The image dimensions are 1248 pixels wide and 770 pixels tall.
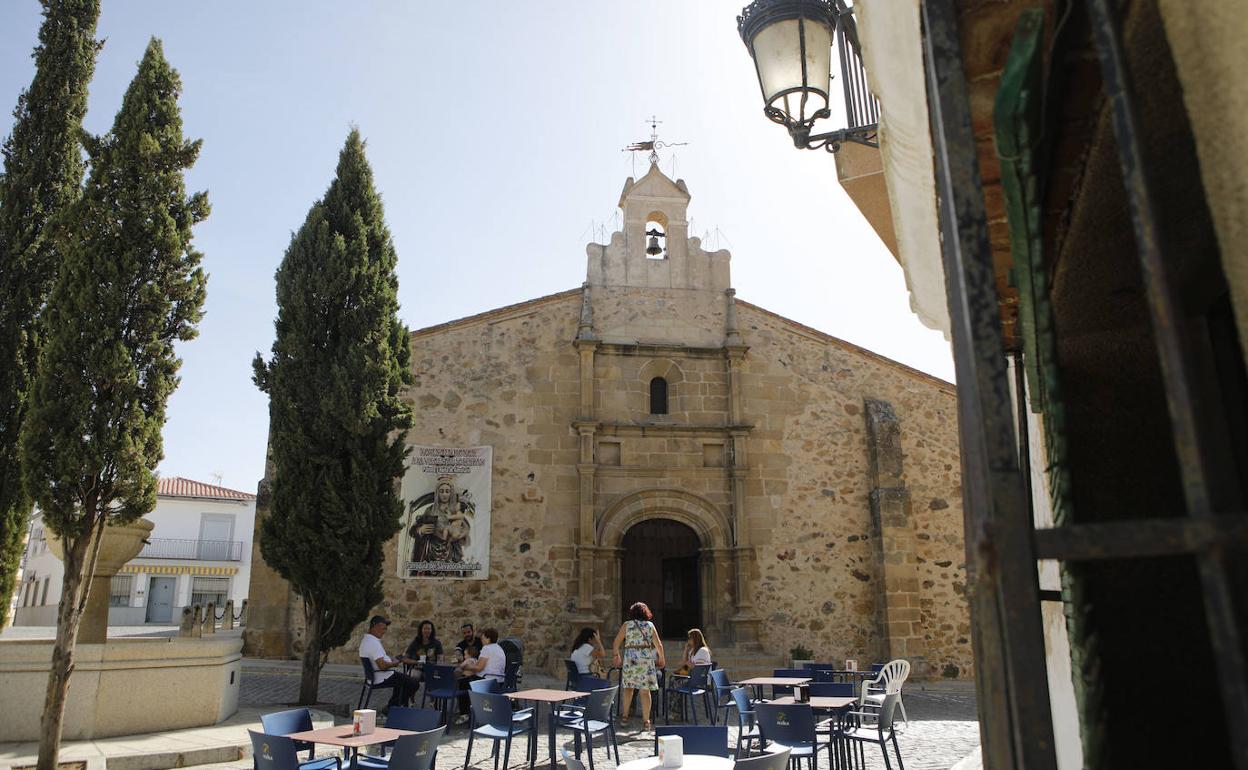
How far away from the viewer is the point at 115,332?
25.2ft

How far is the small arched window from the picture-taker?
Result: 631 inches

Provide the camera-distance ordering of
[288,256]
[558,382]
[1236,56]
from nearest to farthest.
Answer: [1236,56] < [288,256] < [558,382]

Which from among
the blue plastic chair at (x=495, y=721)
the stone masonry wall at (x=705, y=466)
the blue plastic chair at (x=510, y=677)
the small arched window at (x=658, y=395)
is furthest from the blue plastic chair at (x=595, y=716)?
the small arched window at (x=658, y=395)

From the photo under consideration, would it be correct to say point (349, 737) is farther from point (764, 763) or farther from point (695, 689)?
point (695, 689)

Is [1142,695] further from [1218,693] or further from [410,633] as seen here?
[410,633]

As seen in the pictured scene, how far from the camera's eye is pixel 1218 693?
5.46ft

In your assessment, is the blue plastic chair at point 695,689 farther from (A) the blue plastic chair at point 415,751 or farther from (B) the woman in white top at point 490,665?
(A) the blue plastic chair at point 415,751

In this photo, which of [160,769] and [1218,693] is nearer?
[1218,693]

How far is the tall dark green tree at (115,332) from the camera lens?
732 centimetres

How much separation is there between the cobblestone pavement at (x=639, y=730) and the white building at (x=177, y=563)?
87.4ft

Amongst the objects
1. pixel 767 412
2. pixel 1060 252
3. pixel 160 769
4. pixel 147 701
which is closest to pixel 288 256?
pixel 147 701

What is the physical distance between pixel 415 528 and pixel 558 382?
3644mm

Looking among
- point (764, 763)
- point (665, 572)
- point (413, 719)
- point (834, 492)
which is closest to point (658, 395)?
point (665, 572)

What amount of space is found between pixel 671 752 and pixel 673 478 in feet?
34.9
